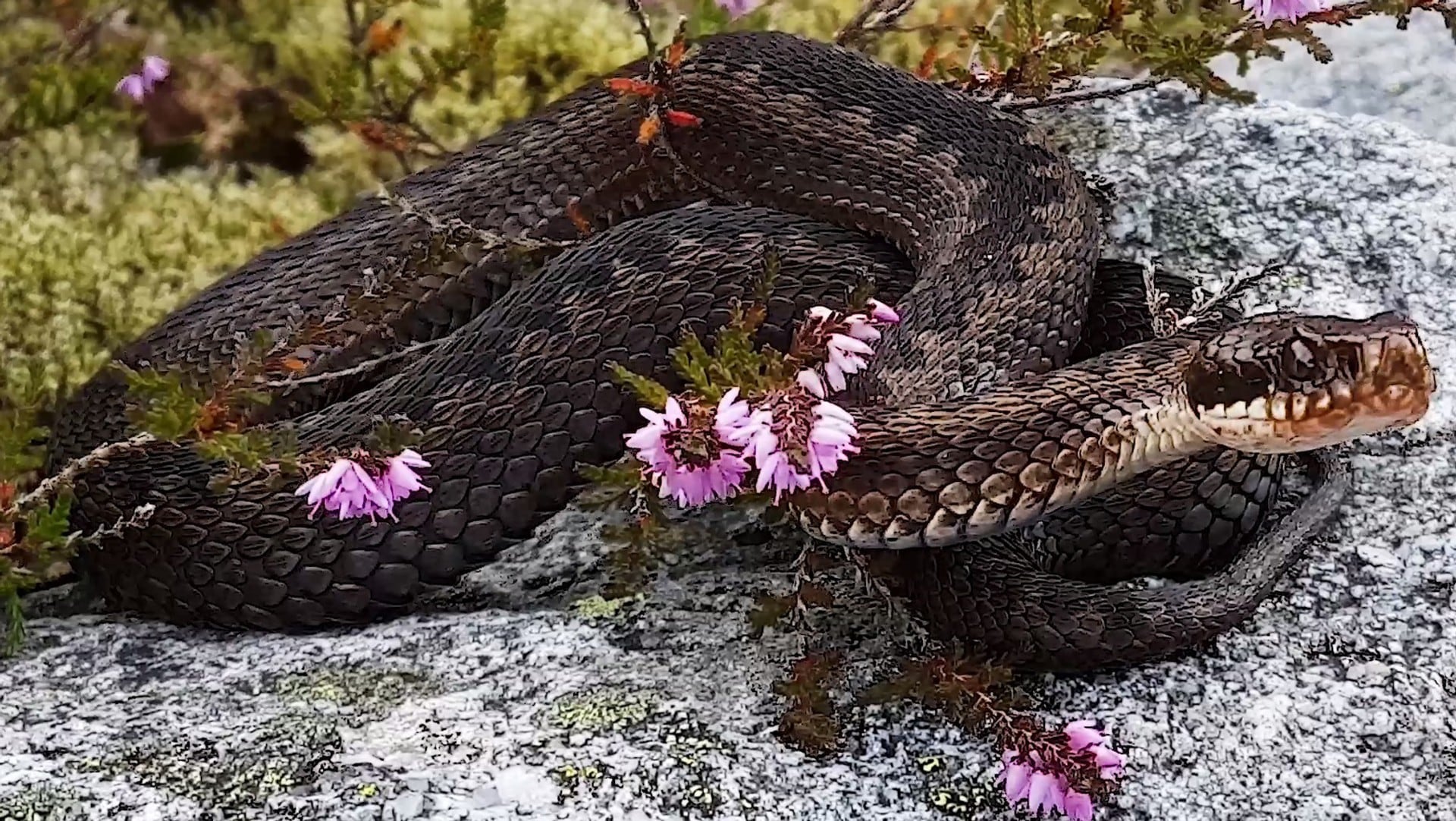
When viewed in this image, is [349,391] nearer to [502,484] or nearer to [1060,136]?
[502,484]

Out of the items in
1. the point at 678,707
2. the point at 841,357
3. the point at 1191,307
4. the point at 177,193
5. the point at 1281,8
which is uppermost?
the point at 177,193

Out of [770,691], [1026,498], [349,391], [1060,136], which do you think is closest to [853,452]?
[1026,498]

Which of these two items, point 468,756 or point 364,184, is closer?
point 468,756

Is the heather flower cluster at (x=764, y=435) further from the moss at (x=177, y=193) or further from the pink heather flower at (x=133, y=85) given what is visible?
the pink heather flower at (x=133, y=85)

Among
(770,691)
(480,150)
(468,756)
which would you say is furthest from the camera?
(480,150)

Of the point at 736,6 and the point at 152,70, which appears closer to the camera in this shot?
the point at 736,6

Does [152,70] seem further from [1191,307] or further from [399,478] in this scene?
[1191,307]

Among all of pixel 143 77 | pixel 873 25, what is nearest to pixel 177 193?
pixel 143 77
